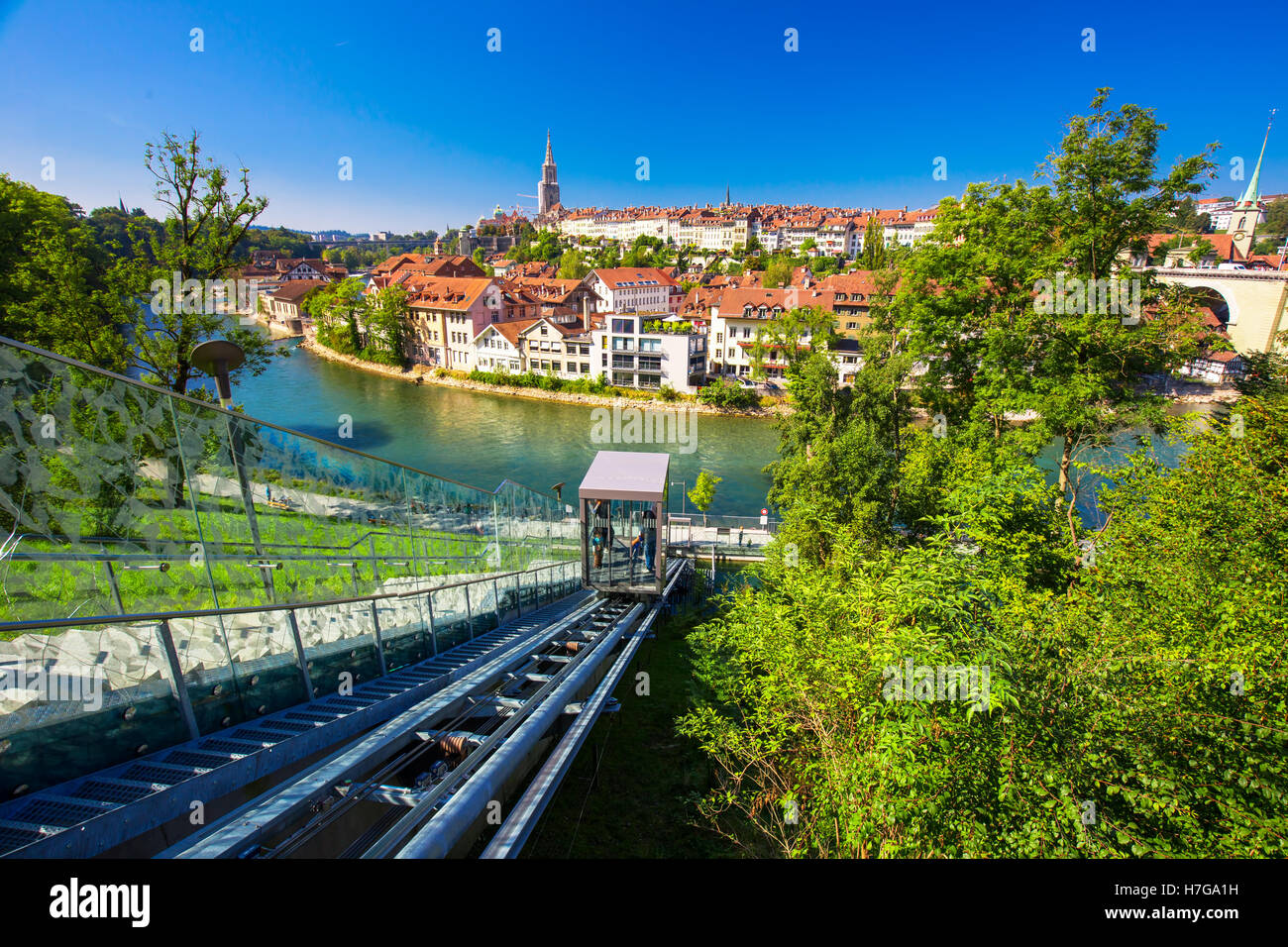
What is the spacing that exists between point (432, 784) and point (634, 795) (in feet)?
16.6

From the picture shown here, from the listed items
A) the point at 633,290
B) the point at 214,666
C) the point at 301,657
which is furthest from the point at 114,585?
the point at 633,290

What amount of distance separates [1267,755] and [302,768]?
6374 millimetres

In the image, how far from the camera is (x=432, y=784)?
4.01m

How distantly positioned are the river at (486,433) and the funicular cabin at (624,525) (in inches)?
580

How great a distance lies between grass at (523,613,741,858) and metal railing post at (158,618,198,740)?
15.8ft

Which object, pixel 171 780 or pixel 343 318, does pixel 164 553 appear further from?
pixel 343 318

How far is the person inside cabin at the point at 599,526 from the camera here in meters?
13.4

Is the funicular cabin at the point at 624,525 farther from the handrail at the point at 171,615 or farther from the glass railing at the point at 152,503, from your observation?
the glass railing at the point at 152,503

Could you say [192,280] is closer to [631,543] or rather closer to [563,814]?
[631,543]

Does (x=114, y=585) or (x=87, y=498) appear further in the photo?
(x=87, y=498)

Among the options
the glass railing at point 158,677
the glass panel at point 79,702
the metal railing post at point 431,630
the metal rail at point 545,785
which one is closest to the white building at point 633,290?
the metal railing post at point 431,630

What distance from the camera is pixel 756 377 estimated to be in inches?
1865
